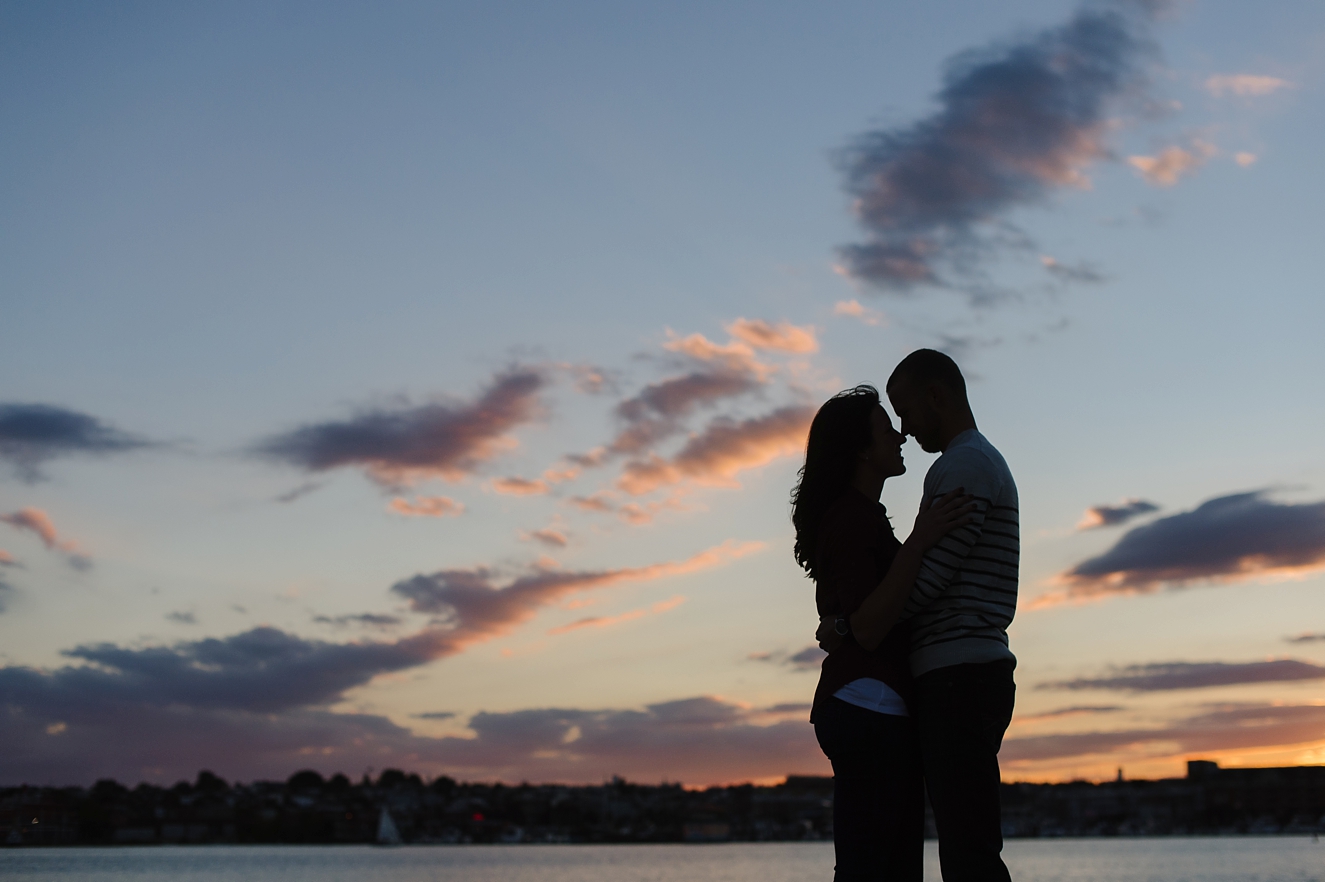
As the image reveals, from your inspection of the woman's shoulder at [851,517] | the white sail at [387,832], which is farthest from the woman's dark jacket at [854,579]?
the white sail at [387,832]

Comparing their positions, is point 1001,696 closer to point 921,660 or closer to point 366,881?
point 921,660

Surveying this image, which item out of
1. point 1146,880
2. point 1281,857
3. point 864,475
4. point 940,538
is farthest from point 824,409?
point 1281,857

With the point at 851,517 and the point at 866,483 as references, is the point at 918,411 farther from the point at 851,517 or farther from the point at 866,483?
the point at 851,517

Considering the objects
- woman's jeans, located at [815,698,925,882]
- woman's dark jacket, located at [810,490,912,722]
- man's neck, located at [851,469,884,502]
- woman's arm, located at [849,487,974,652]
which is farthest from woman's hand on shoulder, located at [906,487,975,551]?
woman's jeans, located at [815,698,925,882]

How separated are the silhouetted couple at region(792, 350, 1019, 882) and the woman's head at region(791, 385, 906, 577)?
145 millimetres

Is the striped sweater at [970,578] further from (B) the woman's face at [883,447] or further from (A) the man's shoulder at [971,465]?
(B) the woman's face at [883,447]

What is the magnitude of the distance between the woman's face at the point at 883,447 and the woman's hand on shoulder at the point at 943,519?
1.31ft

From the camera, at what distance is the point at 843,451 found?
4949 millimetres

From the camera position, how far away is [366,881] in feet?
329

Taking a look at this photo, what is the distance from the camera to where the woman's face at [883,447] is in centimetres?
497

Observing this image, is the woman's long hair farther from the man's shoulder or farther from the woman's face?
the man's shoulder

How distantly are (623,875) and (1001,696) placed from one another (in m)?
110

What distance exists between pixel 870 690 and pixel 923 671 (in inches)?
8.4

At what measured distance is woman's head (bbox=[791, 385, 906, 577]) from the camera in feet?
16.3
